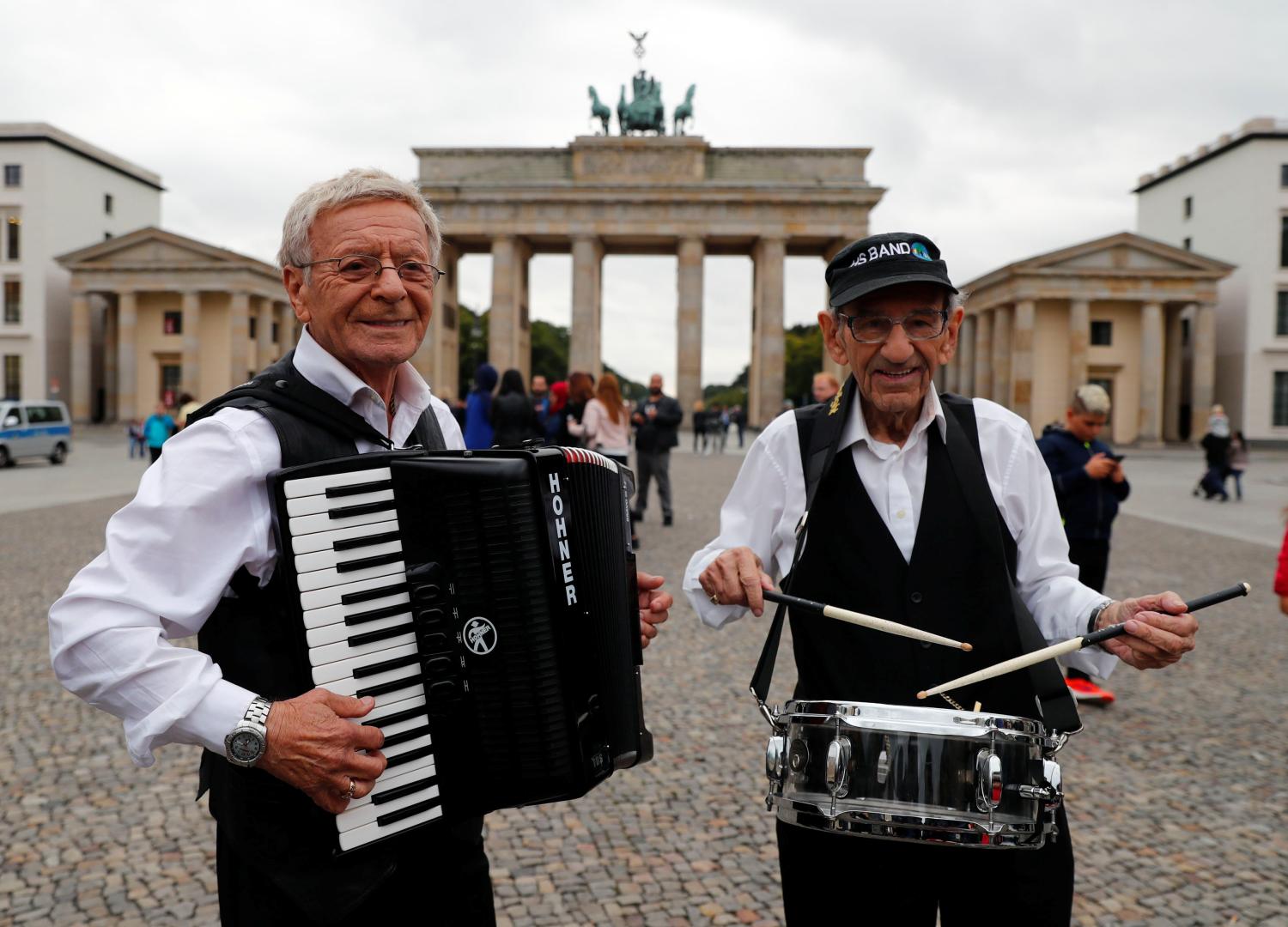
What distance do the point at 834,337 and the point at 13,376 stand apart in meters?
61.8

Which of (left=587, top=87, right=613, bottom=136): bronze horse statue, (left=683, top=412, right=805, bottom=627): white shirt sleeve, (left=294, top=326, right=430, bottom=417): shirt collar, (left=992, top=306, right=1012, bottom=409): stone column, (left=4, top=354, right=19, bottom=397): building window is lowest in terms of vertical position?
(left=683, top=412, right=805, bottom=627): white shirt sleeve

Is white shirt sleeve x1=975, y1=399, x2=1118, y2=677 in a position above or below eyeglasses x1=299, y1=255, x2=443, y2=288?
below

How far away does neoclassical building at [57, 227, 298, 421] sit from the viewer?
169 feet

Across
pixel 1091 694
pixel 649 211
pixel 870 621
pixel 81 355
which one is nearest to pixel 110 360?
pixel 81 355

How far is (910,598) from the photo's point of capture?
221cm

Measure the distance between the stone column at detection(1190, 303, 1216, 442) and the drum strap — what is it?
52.4m

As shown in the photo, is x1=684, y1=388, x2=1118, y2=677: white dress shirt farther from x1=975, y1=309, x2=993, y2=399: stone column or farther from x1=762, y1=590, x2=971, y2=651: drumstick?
x1=975, y1=309, x2=993, y2=399: stone column

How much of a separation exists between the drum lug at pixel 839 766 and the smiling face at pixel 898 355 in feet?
2.44

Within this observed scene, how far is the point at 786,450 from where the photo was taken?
2490 millimetres

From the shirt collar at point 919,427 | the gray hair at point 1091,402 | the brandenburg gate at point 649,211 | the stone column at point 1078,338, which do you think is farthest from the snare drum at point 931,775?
the stone column at point 1078,338

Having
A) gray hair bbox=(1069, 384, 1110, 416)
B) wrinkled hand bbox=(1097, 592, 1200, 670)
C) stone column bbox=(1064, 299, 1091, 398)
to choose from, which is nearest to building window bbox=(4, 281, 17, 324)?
stone column bbox=(1064, 299, 1091, 398)

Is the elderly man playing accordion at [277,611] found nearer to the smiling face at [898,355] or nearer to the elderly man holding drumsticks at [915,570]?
the elderly man holding drumsticks at [915,570]

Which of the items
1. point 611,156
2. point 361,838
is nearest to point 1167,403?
point 611,156

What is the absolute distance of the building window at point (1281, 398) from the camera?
162ft
